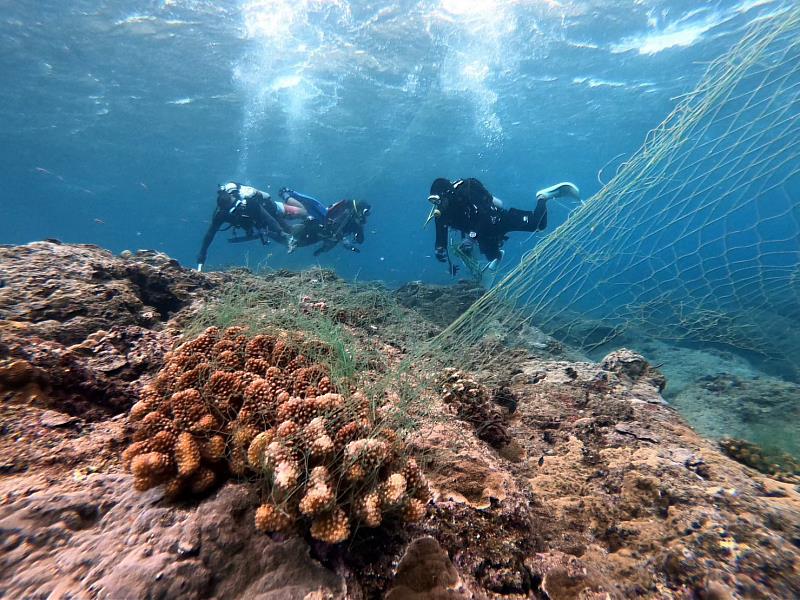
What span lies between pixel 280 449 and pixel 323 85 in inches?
1151

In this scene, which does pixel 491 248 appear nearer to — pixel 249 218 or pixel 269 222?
pixel 269 222

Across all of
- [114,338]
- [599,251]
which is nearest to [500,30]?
[599,251]

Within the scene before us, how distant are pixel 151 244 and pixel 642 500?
343 feet

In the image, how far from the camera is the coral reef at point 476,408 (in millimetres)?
3404

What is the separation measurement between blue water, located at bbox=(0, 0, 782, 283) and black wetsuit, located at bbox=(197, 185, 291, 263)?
63.8 inches

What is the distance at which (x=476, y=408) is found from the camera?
139 inches

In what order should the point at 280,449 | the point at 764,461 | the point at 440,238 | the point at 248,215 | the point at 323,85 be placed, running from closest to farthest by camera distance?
the point at 280,449 < the point at 764,461 < the point at 440,238 < the point at 248,215 < the point at 323,85

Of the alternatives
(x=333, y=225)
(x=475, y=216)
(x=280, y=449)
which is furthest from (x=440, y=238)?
(x=280, y=449)

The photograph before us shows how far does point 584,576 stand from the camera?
75.3 inches

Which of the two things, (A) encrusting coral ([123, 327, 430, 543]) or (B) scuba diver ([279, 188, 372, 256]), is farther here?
(B) scuba diver ([279, 188, 372, 256])

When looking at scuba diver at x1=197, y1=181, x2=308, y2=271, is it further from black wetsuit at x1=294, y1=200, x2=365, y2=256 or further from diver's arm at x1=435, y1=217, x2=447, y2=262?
diver's arm at x1=435, y1=217, x2=447, y2=262

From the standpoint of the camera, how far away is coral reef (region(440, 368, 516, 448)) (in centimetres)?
340

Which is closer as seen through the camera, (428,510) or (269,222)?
(428,510)

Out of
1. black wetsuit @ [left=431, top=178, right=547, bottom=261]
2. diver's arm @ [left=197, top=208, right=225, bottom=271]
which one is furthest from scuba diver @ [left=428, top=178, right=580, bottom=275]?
diver's arm @ [left=197, top=208, right=225, bottom=271]
